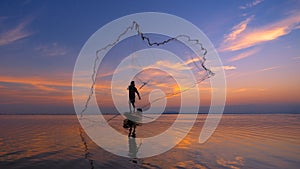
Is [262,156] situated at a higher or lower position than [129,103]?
lower

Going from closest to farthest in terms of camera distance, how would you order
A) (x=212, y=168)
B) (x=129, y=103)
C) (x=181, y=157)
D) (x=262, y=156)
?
(x=212, y=168) < (x=181, y=157) < (x=262, y=156) < (x=129, y=103)

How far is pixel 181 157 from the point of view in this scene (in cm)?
1573

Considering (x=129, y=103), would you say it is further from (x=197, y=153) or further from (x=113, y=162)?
(x=113, y=162)

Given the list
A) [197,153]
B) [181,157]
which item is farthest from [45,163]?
[197,153]

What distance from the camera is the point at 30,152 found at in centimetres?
1662

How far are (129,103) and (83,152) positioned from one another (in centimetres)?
896

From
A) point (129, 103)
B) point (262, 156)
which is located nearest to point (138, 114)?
point (129, 103)

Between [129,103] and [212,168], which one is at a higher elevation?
[129,103]

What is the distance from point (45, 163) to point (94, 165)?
2661 mm

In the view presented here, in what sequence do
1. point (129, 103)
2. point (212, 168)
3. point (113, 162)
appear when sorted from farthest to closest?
point (129, 103) → point (113, 162) → point (212, 168)

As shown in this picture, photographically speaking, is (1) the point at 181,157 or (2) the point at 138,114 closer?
(1) the point at 181,157

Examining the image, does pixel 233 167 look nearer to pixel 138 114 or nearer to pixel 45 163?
pixel 45 163

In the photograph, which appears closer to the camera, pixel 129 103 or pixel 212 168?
pixel 212 168

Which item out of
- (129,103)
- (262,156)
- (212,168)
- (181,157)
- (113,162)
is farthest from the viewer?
(129,103)
